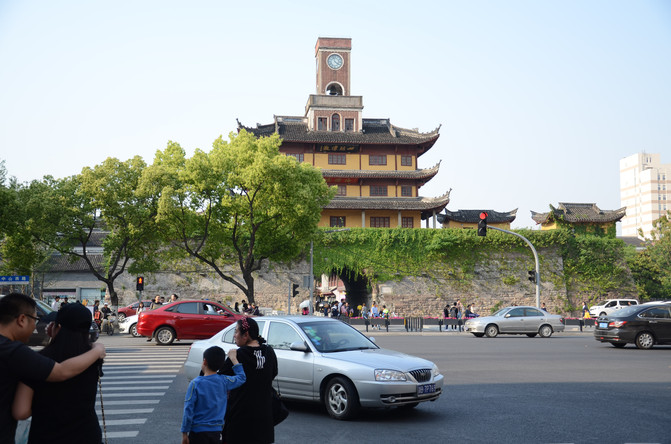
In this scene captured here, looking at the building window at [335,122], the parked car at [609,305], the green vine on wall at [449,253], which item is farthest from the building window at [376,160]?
the parked car at [609,305]

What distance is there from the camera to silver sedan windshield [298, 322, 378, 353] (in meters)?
9.05

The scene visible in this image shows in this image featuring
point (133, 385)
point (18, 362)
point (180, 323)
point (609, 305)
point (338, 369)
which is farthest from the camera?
point (609, 305)

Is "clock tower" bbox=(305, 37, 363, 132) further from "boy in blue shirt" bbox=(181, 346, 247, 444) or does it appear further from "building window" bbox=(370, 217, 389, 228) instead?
"boy in blue shirt" bbox=(181, 346, 247, 444)

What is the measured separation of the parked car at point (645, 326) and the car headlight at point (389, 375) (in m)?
14.6

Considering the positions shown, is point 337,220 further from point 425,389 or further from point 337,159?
point 425,389

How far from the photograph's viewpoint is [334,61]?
2426 inches

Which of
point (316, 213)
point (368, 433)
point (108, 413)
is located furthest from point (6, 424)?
point (316, 213)

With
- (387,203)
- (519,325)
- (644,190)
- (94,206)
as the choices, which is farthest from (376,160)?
(644,190)

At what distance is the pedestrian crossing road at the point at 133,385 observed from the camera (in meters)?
8.25

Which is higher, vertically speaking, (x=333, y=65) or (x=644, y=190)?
(x=333, y=65)

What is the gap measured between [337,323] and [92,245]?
165 feet

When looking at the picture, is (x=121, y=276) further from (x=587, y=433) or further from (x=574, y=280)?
(x=587, y=433)

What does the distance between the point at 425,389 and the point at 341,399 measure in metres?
1.19

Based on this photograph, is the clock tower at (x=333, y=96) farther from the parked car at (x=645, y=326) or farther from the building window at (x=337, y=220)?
the parked car at (x=645, y=326)
